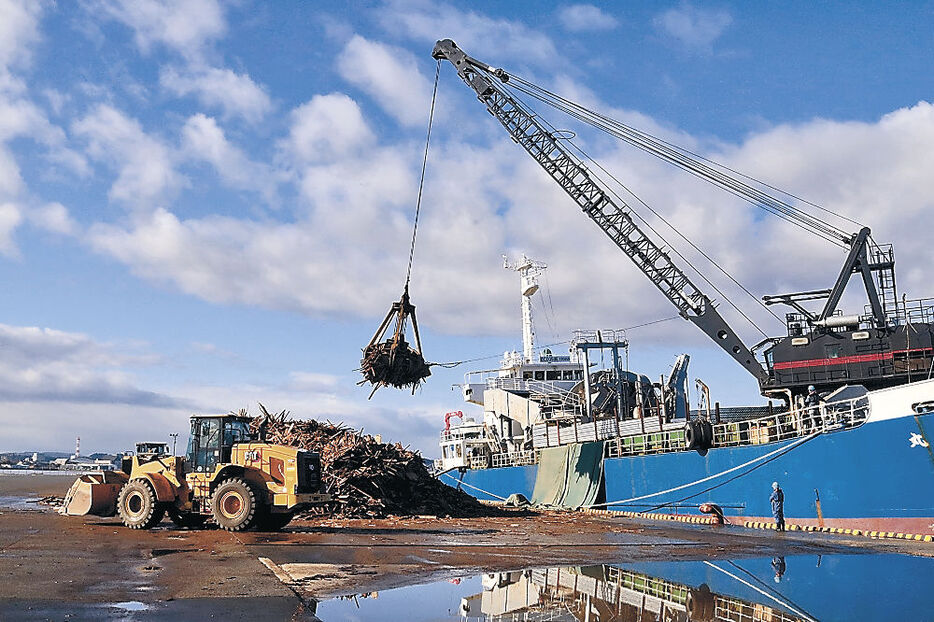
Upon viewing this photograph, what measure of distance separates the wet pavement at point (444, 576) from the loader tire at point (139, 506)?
0.31 meters

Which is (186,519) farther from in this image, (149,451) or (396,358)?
(396,358)

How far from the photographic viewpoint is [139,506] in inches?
690

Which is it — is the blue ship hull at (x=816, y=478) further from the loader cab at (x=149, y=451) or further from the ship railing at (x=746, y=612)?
the loader cab at (x=149, y=451)

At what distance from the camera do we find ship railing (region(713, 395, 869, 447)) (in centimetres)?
2066

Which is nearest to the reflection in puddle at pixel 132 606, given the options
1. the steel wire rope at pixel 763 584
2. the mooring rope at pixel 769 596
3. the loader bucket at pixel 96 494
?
the mooring rope at pixel 769 596

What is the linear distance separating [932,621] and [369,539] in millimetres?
11564

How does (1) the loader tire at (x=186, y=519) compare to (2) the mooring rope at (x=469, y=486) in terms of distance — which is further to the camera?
(2) the mooring rope at (x=469, y=486)

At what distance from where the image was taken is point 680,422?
95.6 ft

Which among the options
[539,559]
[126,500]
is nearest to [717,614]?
[539,559]

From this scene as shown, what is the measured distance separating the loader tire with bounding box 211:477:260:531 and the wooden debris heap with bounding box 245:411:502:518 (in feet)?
18.3

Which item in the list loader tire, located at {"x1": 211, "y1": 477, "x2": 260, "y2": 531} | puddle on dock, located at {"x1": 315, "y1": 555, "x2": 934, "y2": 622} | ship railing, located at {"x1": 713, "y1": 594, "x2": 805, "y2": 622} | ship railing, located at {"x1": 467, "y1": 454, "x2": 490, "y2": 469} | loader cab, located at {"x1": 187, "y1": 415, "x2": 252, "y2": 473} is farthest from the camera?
ship railing, located at {"x1": 467, "y1": 454, "x2": 490, "y2": 469}

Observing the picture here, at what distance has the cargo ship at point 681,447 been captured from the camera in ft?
63.1

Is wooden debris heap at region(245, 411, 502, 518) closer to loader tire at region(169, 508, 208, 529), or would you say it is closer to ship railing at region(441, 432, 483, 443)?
loader tire at region(169, 508, 208, 529)

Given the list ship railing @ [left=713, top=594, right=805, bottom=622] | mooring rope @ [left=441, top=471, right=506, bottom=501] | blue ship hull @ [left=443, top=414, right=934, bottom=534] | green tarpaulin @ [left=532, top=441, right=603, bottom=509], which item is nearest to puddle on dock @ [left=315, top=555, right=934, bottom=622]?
ship railing @ [left=713, top=594, right=805, bottom=622]
